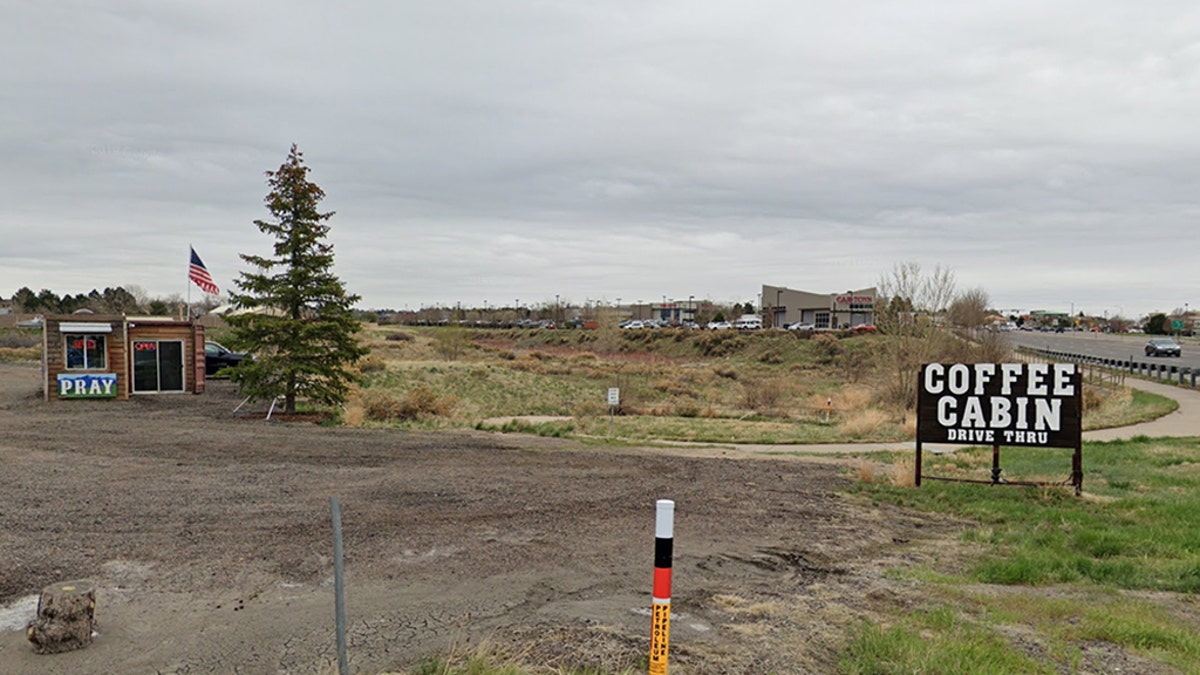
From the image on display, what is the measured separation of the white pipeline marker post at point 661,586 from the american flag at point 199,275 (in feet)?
89.2

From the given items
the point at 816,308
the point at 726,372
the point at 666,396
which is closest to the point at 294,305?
the point at 666,396

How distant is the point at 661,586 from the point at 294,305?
22005mm

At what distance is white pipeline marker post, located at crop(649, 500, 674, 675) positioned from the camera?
4672mm

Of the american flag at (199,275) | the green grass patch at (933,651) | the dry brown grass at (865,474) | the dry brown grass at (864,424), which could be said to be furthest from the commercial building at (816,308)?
the green grass patch at (933,651)

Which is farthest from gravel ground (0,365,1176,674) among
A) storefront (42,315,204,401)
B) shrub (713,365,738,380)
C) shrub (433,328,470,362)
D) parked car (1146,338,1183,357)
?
parked car (1146,338,1183,357)

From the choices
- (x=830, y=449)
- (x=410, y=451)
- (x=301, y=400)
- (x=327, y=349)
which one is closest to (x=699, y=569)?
(x=410, y=451)

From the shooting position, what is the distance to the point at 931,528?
10773mm

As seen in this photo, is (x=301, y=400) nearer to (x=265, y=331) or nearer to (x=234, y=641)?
(x=265, y=331)

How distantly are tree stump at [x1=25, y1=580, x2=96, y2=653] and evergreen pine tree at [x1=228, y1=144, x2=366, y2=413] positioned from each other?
61.2 ft

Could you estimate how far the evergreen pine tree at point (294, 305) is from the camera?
79.2 feet

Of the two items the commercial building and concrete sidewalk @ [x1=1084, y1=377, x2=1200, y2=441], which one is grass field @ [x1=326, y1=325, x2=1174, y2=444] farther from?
the commercial building

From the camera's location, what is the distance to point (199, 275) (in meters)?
28.7

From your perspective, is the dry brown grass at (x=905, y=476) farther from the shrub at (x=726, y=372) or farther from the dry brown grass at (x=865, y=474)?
the shrub at (x=726, y=372)

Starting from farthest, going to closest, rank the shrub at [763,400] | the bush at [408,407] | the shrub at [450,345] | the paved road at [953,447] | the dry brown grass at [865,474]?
the shrub at [450,345] → the shrub at [763,400] → the bush at [408,407] → the paved road at [953,447] → the dry brown grass at [865,474]
